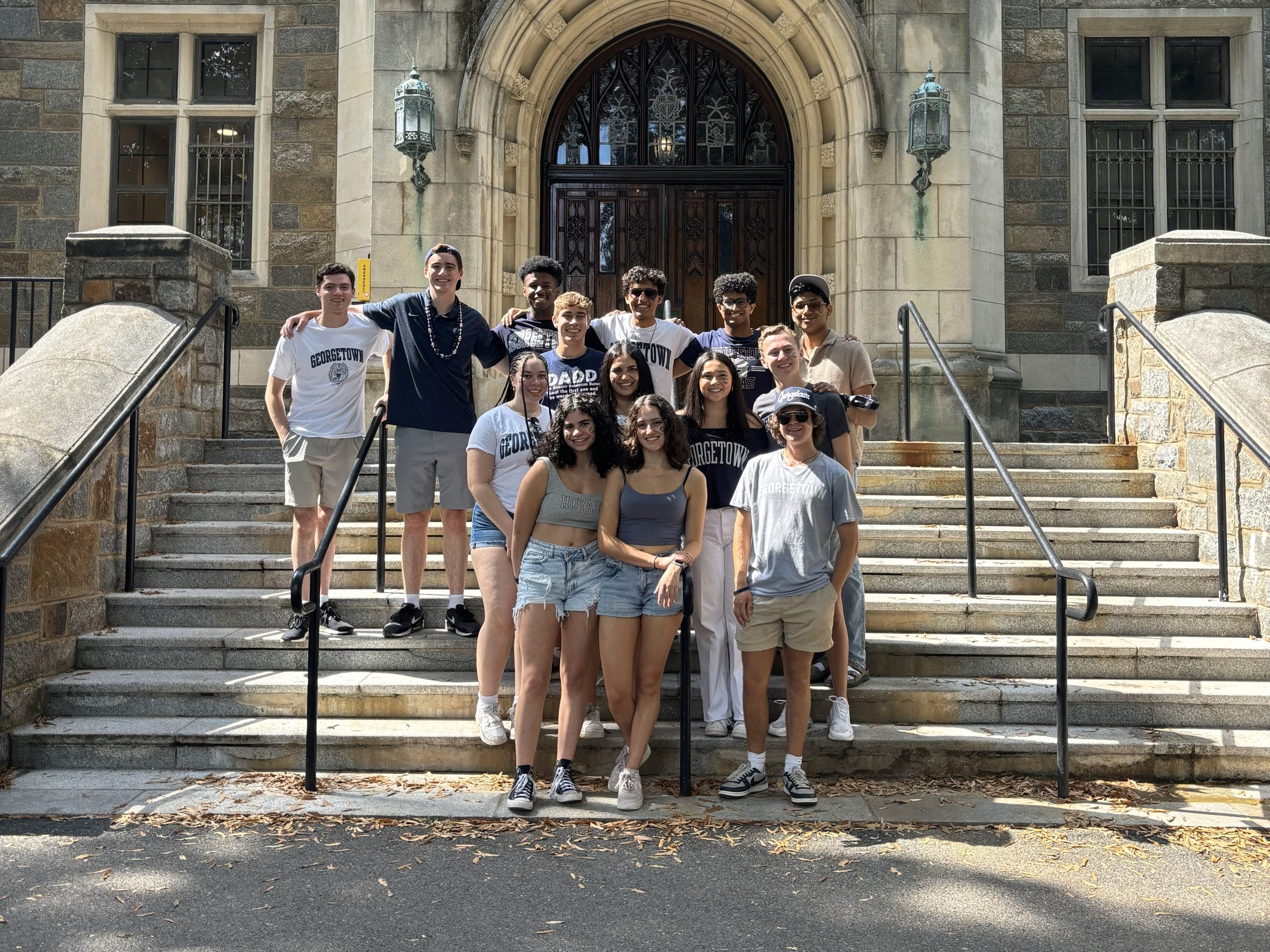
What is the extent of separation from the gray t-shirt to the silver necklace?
171 centimetres

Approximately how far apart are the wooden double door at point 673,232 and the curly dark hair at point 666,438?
19.1 feet

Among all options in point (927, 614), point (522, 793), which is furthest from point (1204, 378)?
point (522, 793)

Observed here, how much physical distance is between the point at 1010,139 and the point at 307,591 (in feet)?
26.5

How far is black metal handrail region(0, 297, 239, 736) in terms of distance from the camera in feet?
15.1

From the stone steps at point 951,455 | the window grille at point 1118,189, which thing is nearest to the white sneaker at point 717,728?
the stone steps at point 951,455

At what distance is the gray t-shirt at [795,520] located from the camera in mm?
4383

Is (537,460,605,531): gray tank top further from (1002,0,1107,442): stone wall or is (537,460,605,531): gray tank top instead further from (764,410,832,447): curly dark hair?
(1002,0,1107,442): stone wall

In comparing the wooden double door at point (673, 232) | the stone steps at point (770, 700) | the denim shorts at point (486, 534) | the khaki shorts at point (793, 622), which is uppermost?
the wooden double door at point (673, 232)

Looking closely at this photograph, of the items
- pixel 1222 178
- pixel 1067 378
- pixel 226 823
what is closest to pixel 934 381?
pixel 1067 378

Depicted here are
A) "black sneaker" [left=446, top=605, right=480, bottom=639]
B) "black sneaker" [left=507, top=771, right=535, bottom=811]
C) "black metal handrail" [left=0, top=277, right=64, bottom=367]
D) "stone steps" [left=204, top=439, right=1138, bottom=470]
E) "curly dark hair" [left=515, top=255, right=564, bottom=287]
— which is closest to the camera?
"black sneaker" [left=507, top=771, right=535, bottom=811]

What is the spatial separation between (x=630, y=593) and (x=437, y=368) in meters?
1.66

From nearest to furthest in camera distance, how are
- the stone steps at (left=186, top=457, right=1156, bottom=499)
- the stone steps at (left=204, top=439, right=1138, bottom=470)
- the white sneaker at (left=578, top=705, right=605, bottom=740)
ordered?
the white sneaker at (left=578, top=705, right=605, bottom=740)
the stone steps at (left=186, top=457, right=1156, bottom=499)
the stone steps at (left=204, top=439, right=1138, bottom=470)

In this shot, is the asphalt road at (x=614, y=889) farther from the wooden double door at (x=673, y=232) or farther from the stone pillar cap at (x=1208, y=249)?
the wooden double door at (x=673, y=232)

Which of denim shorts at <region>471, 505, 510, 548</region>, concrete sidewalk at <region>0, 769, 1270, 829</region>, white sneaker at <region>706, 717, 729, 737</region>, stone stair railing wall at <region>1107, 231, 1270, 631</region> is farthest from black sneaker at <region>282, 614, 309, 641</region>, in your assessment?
stone stair railing wall at <region>1107, 231, 1270, 631</region>
